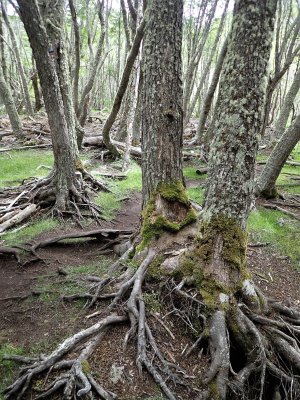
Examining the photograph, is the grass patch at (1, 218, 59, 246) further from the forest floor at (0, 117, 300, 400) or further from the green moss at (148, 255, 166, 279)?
the green moss at (148, 255, 166, 279)

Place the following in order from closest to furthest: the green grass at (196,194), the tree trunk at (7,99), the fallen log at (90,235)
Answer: the fallen log at (90,235)
the green grass at (196,194)
the tree trunk at (7,99)

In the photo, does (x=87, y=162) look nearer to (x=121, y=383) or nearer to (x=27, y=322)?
(x=27, y=322)

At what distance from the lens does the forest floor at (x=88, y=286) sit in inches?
132

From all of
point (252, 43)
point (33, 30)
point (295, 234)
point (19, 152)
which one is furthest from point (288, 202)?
point (19, 152)

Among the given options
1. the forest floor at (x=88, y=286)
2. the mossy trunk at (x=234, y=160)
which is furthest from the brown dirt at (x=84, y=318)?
the mossy trunk at (x=234, y=160)

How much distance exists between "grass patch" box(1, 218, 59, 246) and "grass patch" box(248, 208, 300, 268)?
14.4ft

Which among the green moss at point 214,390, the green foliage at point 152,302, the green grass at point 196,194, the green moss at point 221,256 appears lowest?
the green grass at point 196,194

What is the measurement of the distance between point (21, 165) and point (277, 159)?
8482 millimetres

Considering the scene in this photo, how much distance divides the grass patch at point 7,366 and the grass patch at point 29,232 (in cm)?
285

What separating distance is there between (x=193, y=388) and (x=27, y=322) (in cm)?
219

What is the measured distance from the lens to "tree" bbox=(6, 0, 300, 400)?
3.20 m

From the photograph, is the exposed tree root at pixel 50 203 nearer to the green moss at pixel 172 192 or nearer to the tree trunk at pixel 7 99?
the green moss at pixel 172 192

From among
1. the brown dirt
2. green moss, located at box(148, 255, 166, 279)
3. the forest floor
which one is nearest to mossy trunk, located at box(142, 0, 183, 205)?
green moss, located at box(148, 255, 166, 279)

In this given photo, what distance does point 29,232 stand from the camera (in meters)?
6.77
